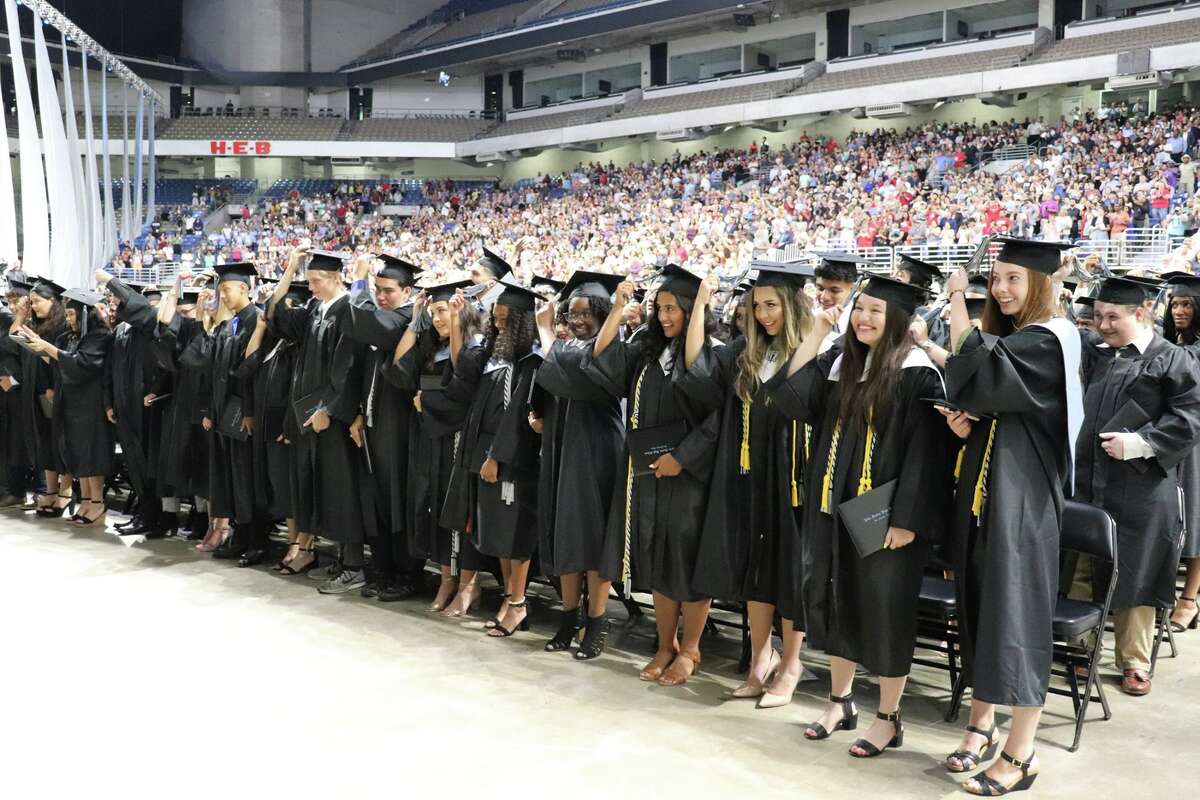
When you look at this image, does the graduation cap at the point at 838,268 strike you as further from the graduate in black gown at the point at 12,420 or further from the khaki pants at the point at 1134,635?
the graduate in black gown at the point at 12,420

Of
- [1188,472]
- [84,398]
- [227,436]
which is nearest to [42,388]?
[84,398]

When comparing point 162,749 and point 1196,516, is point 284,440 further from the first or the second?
point 1196,516

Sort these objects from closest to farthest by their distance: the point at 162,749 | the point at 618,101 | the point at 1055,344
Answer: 1. the point at 1055,344
2. the point at 162,749
3. the point at 618,101

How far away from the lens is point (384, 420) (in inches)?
259

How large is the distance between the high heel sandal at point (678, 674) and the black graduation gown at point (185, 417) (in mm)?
4355

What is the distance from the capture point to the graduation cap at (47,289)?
29.2ft

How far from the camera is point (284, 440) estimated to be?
714cm

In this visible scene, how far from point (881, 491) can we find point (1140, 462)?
1699 mm

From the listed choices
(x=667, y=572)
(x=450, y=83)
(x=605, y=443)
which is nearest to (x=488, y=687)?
(x=667, y=572)

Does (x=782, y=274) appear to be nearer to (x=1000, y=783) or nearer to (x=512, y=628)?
(x=1000, y=783)

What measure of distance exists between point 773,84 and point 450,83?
16.4 m

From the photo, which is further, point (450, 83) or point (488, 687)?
point (450, 83)

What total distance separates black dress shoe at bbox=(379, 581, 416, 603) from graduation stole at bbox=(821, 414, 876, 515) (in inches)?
126

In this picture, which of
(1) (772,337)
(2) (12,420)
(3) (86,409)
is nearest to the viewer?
(1) (772,337)
